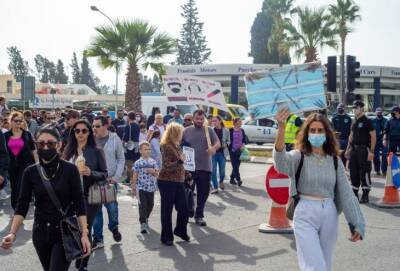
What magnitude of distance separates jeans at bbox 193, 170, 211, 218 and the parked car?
17761mm

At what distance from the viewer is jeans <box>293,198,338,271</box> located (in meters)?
4.37

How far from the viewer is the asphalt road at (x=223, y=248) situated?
6.61m

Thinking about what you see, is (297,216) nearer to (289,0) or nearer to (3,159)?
(3,159)

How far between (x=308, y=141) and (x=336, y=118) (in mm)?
10207

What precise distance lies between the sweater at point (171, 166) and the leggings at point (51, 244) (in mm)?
3410

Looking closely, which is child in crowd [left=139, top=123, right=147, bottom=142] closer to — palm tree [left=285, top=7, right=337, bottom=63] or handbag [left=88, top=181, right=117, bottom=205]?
handbag [left=88, top=181, right=117, bottom=205]

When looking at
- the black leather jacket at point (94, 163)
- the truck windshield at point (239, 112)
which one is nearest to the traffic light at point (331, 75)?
the black leather jacket at point (94, 163)

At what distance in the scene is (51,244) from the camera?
4.34 m

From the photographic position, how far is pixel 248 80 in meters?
6.98

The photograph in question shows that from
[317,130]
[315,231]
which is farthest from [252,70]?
[315,231]

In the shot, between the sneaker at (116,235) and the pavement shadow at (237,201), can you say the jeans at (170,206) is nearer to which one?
the sneaker at (116,235)

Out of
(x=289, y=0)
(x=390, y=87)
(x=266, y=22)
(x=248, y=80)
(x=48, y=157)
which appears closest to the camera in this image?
(x=48, y=157)

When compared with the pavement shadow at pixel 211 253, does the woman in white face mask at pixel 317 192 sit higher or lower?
higher

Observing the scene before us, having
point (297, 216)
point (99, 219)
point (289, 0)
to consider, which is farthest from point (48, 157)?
point (289, 0)
